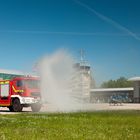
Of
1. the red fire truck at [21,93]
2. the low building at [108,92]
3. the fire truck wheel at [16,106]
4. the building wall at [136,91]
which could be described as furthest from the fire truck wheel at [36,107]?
the low building at [108,92]

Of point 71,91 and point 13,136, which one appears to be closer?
point 13,136

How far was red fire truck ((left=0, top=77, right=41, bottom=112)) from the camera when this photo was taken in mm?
34656

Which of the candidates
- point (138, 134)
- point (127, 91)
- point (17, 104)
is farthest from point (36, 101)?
point (127, 91)

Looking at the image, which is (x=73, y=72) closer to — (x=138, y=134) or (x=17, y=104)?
(x=17, y=104)

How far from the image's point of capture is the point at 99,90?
143m

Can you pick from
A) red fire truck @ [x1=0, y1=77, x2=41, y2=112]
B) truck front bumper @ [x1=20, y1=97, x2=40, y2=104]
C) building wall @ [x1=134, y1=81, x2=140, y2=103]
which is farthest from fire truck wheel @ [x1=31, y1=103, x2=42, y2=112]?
building wall @ [x1=134, y1=81, x2=140, y2=103]

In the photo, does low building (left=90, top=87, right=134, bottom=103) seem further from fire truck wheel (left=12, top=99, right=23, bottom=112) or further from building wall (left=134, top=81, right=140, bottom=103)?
fire truck wheel (left=12, top=99, right=23, bottom=112)

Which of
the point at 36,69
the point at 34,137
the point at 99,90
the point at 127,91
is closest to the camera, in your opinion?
the point at 34,137

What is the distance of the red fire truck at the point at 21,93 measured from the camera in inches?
1364

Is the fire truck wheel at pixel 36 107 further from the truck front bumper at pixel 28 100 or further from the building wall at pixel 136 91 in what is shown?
the building wall at pixel 136 91

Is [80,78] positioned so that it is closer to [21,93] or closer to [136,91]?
[21,93]

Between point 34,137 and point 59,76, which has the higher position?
point 59,76

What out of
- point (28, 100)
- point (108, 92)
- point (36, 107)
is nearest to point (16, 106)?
point (28, 100)

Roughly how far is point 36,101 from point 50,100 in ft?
27.1
